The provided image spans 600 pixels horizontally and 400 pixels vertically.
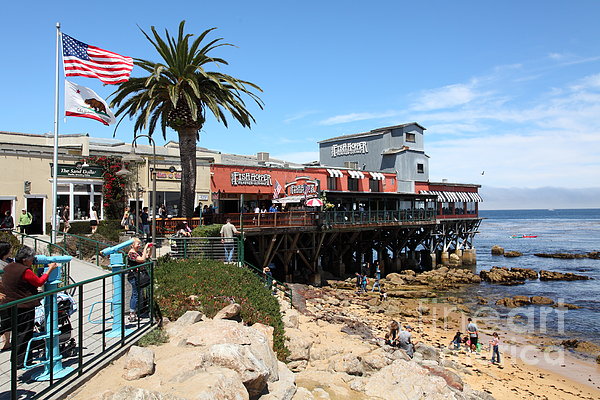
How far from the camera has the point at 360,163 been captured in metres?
49.7

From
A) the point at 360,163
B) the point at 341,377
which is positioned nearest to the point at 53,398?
the point at 341,377

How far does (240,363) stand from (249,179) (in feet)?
80.1

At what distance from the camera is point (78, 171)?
1048 inches

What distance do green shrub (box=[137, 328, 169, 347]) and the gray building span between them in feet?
126

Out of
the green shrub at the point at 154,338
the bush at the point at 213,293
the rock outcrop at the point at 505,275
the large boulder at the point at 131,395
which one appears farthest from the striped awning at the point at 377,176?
the large boulder at the point at 131,395

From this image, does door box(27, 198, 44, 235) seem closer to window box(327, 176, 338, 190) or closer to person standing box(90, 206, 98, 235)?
person standing box(90, 206, 98, 235)

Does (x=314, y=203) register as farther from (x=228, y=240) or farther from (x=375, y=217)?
(x=228, y=240)

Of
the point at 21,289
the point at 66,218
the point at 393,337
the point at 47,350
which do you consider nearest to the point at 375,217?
the point at 393,337

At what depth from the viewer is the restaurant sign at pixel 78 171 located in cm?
2597

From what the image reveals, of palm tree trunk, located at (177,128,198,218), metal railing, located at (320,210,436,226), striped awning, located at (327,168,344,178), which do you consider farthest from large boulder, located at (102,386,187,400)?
striped awning, located at (327,168,344,178)

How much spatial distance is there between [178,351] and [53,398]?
8.34ft

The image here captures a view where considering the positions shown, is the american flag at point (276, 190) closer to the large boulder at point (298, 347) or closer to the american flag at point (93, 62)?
the american flag at point (93, 62)

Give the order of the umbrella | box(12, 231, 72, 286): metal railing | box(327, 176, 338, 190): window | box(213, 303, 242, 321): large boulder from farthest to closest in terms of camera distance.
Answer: box(327, 176, 338, 190): window < the umbrella < box(12, 231, 72, 286): metal railing < box(213, 303, 242, 321): large boulder

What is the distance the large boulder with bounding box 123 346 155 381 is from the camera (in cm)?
710
